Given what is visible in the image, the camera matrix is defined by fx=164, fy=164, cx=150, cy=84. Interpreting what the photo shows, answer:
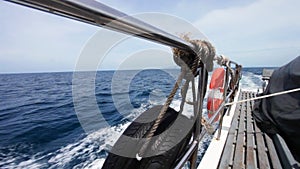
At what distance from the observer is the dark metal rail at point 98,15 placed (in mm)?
253

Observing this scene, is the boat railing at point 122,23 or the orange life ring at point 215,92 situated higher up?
the boat railing at point 122,23

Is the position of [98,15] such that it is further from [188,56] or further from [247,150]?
[247,150]

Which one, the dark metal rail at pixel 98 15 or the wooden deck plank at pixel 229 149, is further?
the wooden deck plank at pixel 229 149

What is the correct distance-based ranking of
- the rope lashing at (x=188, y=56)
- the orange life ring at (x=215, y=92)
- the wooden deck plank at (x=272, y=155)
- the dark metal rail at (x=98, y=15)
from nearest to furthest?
the dark metal rail at (x=98, y=15) < the rope lashing at (x=188, y=56) < the wooden deck plank at (x=272, y=155) < the orange life ring at (x=215, y=92)

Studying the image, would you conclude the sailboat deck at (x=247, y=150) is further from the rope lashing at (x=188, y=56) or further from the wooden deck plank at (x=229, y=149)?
the rope lashing at (x=188, y=56)

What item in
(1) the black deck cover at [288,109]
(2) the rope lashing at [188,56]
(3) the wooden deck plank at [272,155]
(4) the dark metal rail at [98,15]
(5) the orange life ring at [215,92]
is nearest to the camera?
(4) the dark metal rail at [98,15]

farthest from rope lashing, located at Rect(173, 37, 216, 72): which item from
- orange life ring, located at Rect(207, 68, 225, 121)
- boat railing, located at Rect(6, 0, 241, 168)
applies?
orange life ring, located at Rect(207, 68, 225, 121)

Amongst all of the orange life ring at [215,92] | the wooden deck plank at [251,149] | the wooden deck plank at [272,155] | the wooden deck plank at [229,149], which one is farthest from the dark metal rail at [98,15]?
the orange life ring at [215,92]

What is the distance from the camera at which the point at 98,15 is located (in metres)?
0.31

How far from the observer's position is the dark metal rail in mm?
253

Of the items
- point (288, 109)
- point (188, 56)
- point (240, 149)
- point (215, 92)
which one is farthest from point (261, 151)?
point (188, 56)

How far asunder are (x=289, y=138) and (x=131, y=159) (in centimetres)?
97

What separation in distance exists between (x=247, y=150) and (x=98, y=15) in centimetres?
194

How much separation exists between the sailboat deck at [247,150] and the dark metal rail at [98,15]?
1446mm
